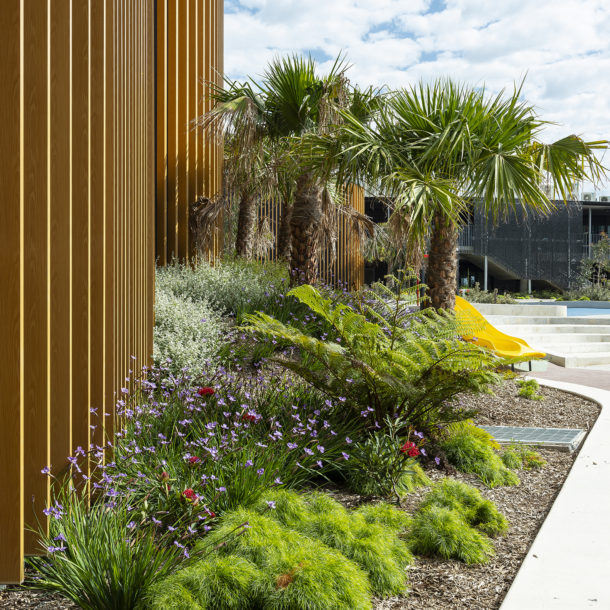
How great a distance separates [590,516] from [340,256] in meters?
19.5

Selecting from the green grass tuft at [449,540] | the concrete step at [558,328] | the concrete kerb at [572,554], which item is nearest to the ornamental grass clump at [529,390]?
the concrete kerb at [572,554]

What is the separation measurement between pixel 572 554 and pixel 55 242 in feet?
9.30

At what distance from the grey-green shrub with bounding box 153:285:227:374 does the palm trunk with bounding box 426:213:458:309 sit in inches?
115

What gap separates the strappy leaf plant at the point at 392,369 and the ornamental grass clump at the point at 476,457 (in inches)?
7.7

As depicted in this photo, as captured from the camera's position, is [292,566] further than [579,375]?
No

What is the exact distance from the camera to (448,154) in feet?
26.2

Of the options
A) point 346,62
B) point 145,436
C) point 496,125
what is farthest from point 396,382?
point 346,62

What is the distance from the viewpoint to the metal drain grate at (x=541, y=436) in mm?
5359

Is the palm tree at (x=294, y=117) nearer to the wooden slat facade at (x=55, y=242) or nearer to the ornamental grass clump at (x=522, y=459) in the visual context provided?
the ornamental grass clump at (x=522, y=459)

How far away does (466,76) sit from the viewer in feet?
27.1

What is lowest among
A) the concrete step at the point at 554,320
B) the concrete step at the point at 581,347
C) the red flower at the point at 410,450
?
the concrete step at the point at 581,347

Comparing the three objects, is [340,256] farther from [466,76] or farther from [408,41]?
[466,76]

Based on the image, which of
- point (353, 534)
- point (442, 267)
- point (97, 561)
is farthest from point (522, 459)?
point (442, 267)

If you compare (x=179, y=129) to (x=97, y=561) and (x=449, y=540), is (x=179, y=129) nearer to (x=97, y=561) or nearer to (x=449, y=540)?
(x=449, y=540)
